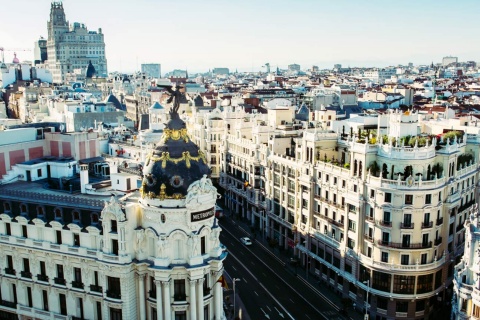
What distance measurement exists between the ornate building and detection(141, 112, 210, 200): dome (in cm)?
3716

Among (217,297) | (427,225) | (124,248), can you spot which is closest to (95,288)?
(124,248)

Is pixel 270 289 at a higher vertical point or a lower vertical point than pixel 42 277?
lower

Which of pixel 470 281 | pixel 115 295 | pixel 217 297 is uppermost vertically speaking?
pixel 470 281

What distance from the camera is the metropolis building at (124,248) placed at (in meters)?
66.8

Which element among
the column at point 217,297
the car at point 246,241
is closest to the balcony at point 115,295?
the column at point 217,297

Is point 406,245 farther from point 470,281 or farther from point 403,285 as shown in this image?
point 470,281

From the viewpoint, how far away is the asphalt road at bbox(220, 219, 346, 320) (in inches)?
3415

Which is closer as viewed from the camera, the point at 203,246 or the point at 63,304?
the point at 203,246

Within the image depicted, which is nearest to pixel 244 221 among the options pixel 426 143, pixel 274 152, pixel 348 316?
pixel 274 152

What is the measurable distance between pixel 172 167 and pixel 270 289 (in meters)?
38.8

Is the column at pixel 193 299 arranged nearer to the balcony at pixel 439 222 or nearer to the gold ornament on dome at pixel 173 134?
the gold ornament on dome at pixel 173 134

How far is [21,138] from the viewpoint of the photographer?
9719 centimetres

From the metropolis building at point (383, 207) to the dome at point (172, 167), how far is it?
30.9 metres

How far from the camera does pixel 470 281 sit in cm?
6944
